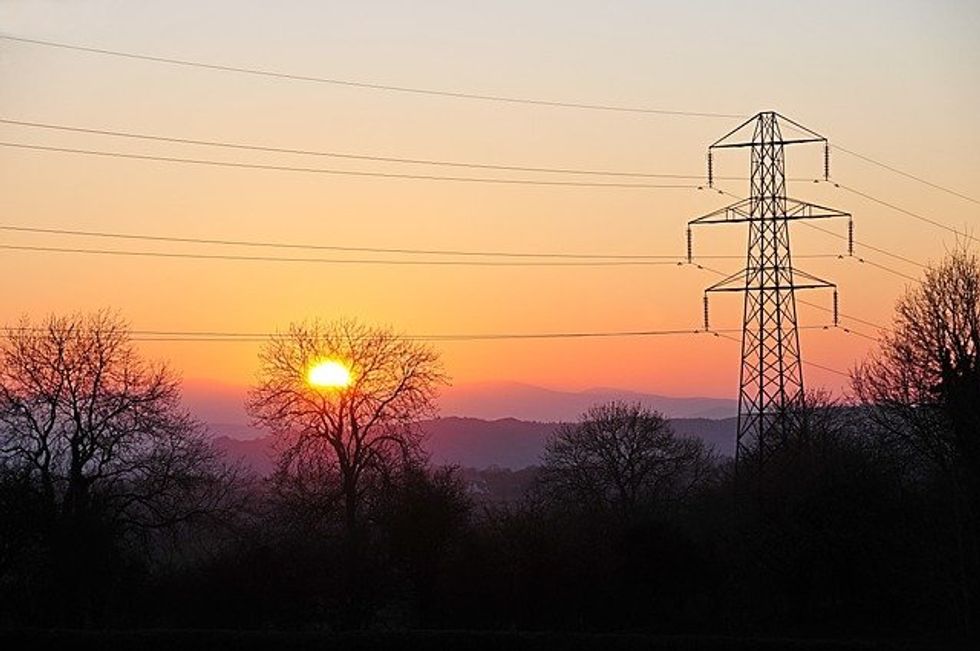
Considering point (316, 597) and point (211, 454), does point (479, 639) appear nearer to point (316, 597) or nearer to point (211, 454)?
point (316, 597)

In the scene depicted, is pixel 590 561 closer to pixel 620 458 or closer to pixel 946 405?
pixel 946 405

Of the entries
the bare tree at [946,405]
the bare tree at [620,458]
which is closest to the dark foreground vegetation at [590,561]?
the bare tree at [946,405]

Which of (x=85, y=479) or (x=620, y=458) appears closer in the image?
(x=85, y=479)

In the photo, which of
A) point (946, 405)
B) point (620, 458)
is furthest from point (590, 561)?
point (620, 458)

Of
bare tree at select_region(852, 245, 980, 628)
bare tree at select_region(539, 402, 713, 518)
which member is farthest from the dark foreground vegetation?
bare tree at select_region(539, 402, 713, 518)

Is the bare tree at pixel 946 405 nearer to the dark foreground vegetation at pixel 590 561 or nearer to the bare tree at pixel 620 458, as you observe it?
the dark foreground vegetation at pixel 590 561

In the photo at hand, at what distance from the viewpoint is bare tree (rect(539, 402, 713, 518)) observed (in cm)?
7194

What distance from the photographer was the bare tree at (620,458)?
71938 millimetres

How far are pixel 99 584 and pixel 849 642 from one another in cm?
1983

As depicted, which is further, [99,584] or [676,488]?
[676,488]

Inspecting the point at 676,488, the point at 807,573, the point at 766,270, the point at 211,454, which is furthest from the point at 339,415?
the point at 807,573

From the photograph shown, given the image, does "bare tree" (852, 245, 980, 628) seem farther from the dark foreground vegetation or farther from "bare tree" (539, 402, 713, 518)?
"bare tree" (539, 402, 713, 518)

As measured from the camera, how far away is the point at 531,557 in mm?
39875

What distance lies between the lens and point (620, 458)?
250 feet
